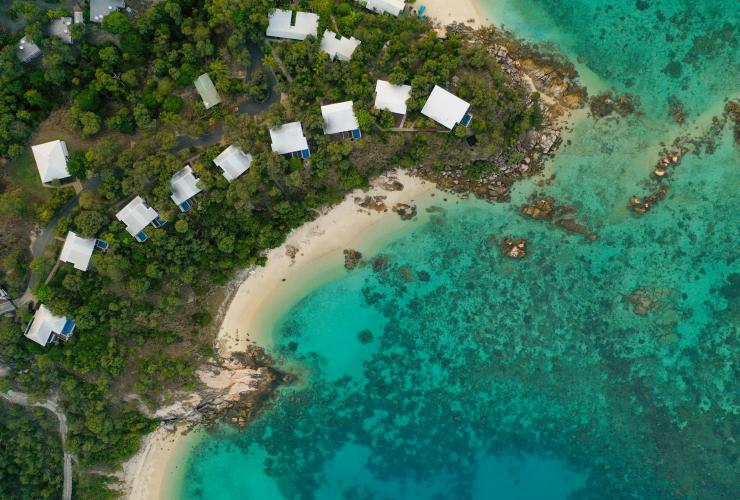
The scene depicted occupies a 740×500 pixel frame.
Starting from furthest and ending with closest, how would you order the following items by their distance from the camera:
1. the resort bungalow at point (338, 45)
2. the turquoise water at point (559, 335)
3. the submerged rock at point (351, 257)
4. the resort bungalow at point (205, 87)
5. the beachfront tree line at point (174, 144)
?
the submerged rock at point (351, 257)
the turquoise water at point (559, 335)
the resort bungalow at point (338, 45)
the resort bungalow at point (205, 87)
the beachfront tree line at point (174, 144)

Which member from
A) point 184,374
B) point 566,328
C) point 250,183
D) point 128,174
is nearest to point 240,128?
point 250,183

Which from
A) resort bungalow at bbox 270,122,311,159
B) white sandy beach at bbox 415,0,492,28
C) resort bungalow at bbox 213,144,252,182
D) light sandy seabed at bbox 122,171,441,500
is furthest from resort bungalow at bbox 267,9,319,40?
light sandy seabed at bbox 122,171,441,500

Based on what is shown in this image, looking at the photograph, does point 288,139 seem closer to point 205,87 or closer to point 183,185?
point 205,87

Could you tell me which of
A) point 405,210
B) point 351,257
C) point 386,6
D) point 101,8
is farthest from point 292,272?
point 101,8

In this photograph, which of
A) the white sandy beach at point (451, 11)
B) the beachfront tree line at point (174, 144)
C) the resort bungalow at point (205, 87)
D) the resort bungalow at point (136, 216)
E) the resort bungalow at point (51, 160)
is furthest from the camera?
the white sandy beach at point (451, 11)

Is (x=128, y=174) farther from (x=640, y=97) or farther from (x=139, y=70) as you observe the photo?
(x=640, y=97)

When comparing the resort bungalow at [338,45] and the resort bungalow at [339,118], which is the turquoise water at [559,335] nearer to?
the resort bungalow at [339,118]

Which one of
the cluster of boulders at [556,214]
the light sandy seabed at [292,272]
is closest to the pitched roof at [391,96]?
the light sandy seabed at [292,272]
